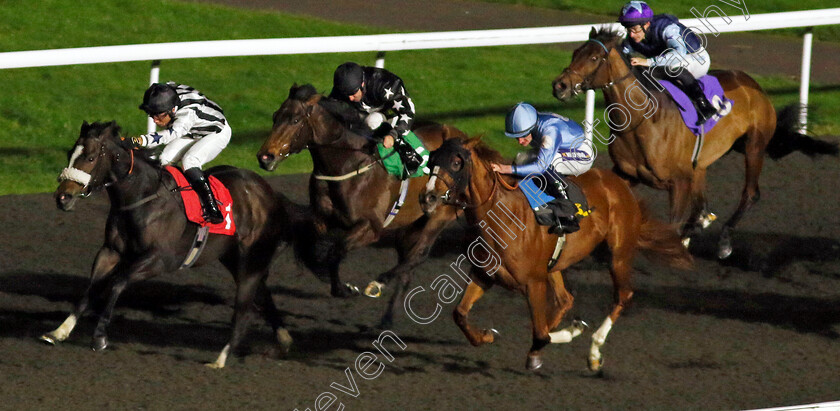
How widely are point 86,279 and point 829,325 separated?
4573 millimetres

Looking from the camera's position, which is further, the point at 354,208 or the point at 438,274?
the point at 438,274

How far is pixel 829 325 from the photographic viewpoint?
7.66 meters

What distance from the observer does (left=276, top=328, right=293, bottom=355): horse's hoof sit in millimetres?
7051

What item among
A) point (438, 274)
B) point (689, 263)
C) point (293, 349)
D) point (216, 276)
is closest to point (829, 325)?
point (689, 263)

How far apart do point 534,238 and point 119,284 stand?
2118 mm

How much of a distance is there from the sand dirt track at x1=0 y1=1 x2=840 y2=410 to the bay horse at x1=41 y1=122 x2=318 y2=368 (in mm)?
258

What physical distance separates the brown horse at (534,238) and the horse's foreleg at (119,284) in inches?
62.5

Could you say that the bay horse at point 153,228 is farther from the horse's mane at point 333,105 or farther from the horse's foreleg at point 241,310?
the horse's mane at point 333,105

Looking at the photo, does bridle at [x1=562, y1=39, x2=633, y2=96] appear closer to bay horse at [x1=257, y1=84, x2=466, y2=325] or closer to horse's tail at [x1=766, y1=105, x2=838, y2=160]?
bay horse at [x1=257, y1=84, x2=466, y2=325]

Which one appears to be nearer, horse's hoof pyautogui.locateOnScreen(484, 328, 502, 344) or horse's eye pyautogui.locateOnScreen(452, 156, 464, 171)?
horse's eye pyautogui.locateOnScreen(452, 156, 464, 171)

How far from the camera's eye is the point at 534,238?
259 inches

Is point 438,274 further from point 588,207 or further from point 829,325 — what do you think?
point 829,325

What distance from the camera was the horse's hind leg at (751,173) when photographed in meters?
9.12

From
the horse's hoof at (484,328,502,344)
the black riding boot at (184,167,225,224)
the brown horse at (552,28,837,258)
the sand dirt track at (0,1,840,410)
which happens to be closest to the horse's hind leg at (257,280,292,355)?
the sand dirt track at (0,1,840,410)
